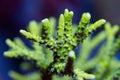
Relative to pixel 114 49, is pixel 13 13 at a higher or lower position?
higher

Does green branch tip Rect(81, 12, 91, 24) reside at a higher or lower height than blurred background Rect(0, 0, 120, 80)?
lower

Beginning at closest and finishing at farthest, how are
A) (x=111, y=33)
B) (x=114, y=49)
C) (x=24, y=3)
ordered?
1. (x=114, y=49)
2. (x=111, y=33)
3. (x=24, y=3)

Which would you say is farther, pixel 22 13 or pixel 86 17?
pixel 22 13

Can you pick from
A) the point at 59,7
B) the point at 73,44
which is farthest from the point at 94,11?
the point at 73,44

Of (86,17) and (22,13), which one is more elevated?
(22,13)

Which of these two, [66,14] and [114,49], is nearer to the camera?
[66,14]

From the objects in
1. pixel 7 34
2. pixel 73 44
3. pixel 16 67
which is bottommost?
pixel 73 44

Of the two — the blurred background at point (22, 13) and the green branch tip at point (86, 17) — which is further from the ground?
the blurred background at point (22, 13)

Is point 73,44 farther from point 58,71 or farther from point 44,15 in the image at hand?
point 44,15

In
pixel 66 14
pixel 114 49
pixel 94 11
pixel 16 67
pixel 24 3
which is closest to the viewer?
pixel 66 14

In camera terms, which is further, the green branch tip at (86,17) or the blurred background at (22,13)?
the blurred background at (22,13)

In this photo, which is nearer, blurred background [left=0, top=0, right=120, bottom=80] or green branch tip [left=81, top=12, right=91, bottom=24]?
green branch tip [left=81, top=12, right=91, bottom=24]
